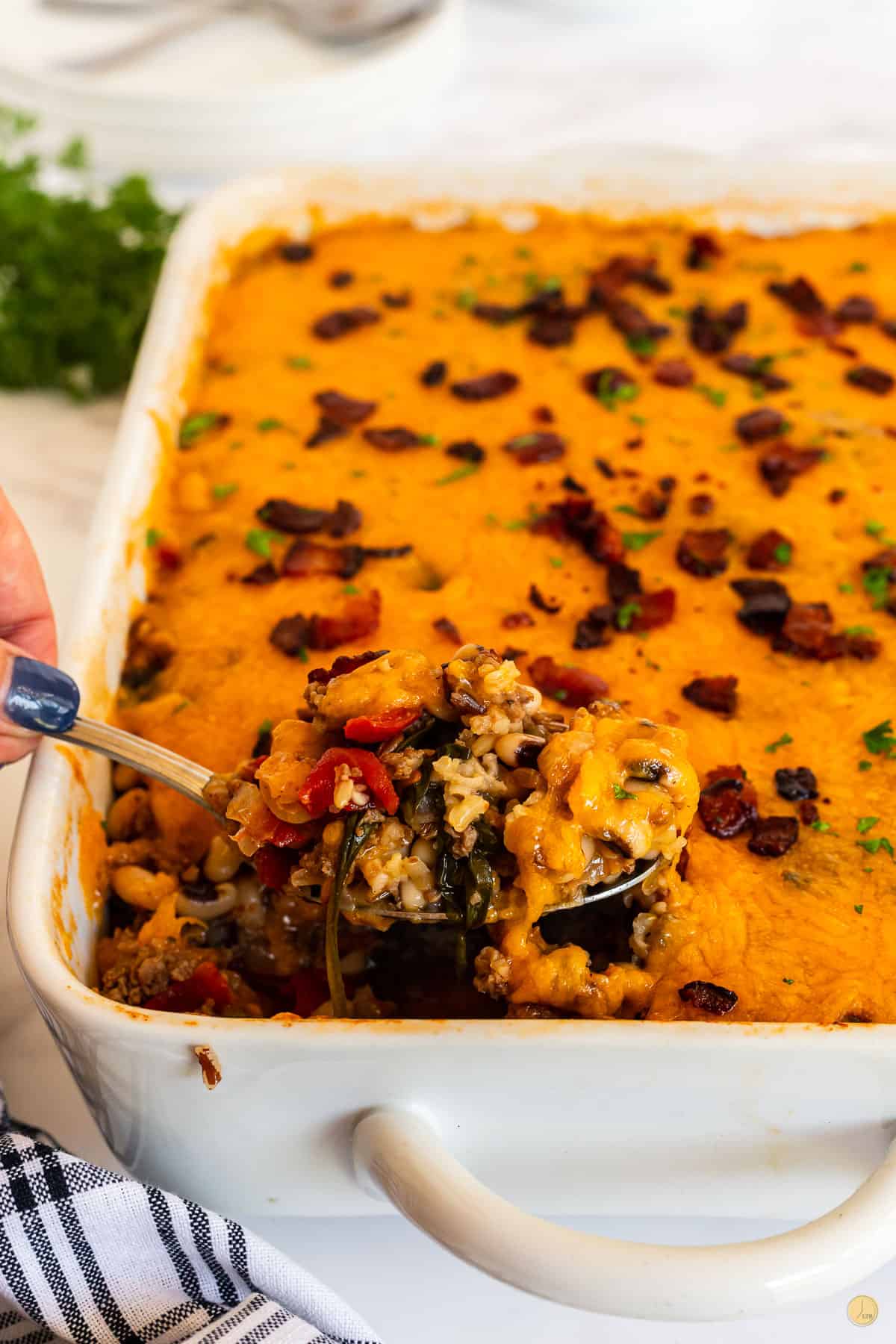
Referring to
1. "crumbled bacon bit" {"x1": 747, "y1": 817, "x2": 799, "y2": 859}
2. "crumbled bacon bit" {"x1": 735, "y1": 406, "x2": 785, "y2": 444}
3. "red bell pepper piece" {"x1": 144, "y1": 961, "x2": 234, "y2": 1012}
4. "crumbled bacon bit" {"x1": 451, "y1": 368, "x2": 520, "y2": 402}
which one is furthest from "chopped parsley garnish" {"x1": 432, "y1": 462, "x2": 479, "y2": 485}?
"red bell pepper piece" {"x1": 144, "y1": 961, "x2": 234, "y2": 1012}

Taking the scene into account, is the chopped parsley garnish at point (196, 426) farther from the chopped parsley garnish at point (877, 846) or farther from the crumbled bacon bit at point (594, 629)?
the chopped parsley garnish at point (877, 846)

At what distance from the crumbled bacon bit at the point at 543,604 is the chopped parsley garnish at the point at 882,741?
583 millimetres

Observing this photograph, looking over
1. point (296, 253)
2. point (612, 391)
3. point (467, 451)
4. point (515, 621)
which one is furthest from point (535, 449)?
point (296, 253)

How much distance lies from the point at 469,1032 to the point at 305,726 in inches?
19.5

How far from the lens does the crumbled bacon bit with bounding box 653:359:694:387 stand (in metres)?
→ 2.97

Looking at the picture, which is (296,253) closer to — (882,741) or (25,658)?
(25,658)

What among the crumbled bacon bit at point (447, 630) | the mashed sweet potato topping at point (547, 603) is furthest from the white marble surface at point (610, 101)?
the crumbled bacon bit at point (447, 630)

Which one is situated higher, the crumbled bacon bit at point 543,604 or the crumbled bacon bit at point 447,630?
the crumbled bacon bit at point 447,630

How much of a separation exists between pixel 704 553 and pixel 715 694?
38 cm

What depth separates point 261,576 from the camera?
2.58 meters

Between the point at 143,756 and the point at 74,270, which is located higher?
the point at 74,270

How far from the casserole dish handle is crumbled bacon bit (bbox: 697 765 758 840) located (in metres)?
0.58

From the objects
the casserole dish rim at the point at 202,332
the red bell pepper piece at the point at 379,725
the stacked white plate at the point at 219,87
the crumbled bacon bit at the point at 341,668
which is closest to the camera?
the casserole dish rim at the point at 202,332

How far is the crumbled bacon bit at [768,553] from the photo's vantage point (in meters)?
2.56
